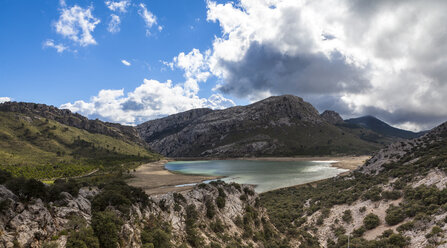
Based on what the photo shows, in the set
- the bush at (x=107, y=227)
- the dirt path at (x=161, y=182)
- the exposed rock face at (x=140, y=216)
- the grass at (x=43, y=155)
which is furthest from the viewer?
the grass at (x=43, y=155)

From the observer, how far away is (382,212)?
35906 millimetres

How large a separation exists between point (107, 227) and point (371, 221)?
122 ft

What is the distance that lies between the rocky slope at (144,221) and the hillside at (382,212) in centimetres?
1024

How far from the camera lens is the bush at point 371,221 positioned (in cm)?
3319

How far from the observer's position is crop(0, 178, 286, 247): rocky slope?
13.8 m

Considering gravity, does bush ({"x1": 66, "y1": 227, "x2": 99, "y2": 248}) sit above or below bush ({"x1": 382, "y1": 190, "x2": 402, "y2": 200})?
above

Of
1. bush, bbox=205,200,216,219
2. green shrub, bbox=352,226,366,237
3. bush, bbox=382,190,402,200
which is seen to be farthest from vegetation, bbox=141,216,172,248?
bush, bbox=382,190,402,200

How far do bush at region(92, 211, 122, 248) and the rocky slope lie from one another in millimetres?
68

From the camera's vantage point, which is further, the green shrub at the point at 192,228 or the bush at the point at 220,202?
the bush at the point at 220,202

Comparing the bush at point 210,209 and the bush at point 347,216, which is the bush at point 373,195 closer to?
the bush at point 347,216

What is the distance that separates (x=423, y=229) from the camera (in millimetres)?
26797

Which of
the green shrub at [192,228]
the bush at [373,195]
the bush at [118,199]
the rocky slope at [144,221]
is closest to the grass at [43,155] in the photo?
the bush at [118,199]

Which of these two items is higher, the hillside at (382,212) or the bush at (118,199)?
the bush at (118,199)

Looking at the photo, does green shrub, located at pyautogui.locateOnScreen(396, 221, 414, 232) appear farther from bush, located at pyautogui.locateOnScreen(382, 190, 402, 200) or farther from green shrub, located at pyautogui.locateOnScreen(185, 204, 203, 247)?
green shrub, located at pyautogui.locateOnScreen(185, 204, 203, 247)
